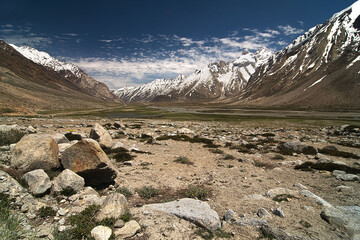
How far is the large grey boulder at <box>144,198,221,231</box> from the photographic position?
20.7 feet

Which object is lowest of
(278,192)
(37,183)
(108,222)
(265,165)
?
(265,165)

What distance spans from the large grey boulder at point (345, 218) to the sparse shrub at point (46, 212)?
9.76 m

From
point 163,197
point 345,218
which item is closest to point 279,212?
point 345,218

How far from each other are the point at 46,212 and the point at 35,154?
12.5ft

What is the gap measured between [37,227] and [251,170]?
12.9 m

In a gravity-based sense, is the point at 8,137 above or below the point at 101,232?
above

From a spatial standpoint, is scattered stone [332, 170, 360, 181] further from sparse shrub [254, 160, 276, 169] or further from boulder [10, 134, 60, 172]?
boulder [10, 134, 60, 172]

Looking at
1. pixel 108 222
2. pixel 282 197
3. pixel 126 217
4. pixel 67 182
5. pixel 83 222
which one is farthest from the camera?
pixel 282 197

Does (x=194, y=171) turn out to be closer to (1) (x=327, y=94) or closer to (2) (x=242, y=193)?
(2) (x=242, y=193)

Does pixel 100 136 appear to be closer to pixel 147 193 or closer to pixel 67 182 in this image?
pixel 67 182

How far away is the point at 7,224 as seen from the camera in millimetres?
4680

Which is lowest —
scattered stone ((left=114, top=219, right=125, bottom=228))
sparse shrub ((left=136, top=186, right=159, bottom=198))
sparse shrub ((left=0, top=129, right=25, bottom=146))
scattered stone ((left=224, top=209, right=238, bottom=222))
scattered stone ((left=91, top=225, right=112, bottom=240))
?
sparse shrub ((left=136, top=186, right=159, bottom=198))

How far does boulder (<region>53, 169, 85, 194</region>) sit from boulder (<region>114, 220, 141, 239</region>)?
3.56m

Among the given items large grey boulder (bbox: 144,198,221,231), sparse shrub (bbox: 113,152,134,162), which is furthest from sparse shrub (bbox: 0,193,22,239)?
sparse shrub (bbox: 113,152,134,162)
